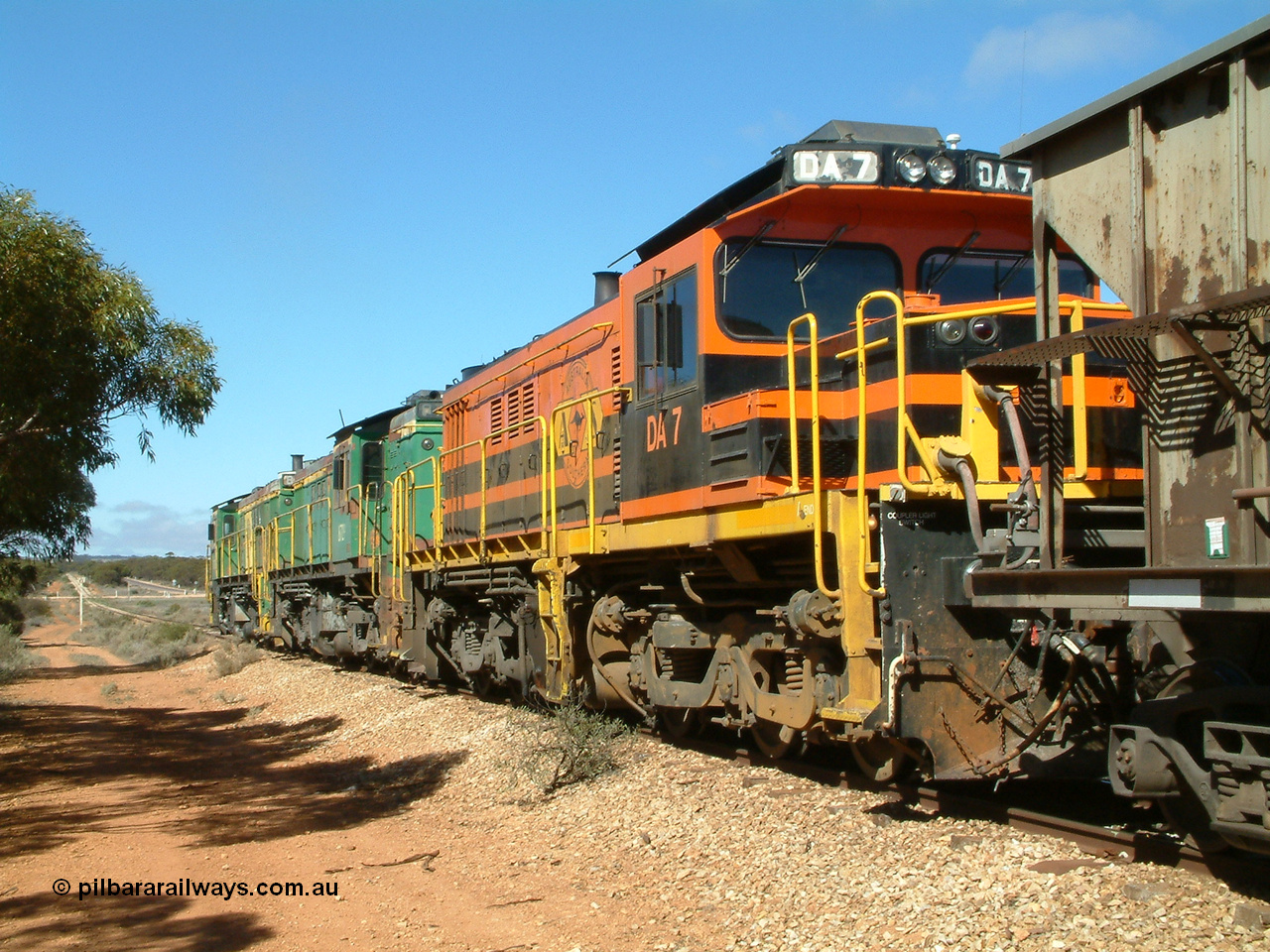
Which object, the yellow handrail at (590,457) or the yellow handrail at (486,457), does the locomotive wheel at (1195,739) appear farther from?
the yellow handrail at (486,457)

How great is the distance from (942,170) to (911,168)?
0.21m

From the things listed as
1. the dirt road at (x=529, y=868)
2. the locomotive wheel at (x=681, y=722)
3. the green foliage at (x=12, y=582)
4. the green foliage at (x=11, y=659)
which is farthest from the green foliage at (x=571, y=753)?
the green foliage at (x=12, y=582)

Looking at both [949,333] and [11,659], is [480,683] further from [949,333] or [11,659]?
[11,659]

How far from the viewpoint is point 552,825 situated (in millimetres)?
7738

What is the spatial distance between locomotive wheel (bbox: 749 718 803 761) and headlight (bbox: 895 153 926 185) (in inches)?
139

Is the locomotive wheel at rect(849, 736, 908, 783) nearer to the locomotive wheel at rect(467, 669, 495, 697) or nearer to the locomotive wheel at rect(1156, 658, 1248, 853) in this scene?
the locomotive wheel at rect(1156, 658, 1248, 853)

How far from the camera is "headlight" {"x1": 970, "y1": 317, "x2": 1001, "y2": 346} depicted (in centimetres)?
641

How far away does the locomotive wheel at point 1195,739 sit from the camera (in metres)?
4.61

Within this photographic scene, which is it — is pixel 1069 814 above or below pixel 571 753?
above

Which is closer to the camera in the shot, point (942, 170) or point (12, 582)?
point (942, 170)

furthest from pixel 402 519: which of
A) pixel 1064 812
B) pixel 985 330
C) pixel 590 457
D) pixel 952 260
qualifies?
pixel 1064 812

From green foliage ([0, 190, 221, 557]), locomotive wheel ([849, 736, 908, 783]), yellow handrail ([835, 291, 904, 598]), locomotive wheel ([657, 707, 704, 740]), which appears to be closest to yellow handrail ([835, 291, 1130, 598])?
yellow handrail ([835, 291, 904, 598])

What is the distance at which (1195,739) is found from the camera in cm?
469

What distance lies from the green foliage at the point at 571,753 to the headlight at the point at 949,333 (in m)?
4.21
